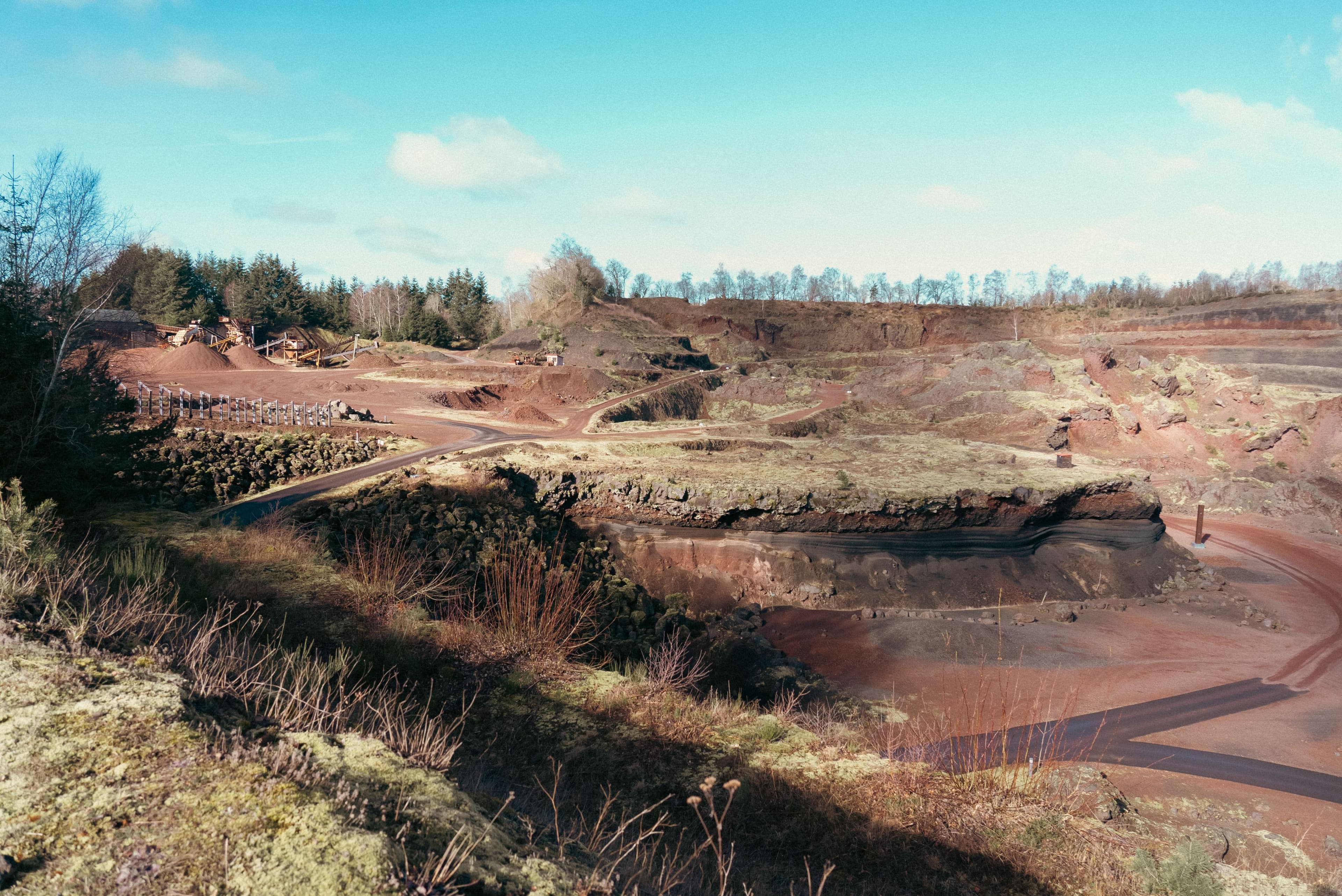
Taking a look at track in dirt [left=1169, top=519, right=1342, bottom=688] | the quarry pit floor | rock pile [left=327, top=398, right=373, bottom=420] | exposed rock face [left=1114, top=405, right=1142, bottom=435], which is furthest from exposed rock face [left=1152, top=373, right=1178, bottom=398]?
rock pile [left=327, top=398, right=373, bottom=420]

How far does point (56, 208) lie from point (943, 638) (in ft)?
64.0

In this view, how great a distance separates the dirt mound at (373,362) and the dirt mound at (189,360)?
812cm

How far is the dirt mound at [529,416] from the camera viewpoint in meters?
32.6

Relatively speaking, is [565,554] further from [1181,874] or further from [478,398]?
[478,398]

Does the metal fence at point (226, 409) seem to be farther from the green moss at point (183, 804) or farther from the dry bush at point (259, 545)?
the green moss at point (183, 804)

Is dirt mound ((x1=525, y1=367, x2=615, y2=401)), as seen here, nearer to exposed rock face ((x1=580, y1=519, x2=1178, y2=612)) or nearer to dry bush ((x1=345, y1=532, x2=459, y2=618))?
exposed rock face ((x1=580, y1=519, x2=1178, y2=612))

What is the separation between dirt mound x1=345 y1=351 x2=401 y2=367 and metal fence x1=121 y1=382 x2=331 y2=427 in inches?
644

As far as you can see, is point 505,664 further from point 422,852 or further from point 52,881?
point 52,881

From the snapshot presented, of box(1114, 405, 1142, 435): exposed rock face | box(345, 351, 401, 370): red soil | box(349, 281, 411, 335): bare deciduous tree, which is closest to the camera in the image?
box(1114, 405, 1142, 435): exposed rock face

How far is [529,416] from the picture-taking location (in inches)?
1292

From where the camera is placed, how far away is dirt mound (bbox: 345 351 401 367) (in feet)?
159

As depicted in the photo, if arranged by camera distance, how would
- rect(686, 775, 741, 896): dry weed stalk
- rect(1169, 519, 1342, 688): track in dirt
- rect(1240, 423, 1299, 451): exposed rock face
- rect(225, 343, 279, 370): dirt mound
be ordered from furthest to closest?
rect(225, 343, 279, 370): dirt mound → rect(1240, 423, 1299, 451): exposed rock face → rect(1169, 519, 1342, 688): track in dirt → rect(686, 775, 741, 896): dry weed stalk

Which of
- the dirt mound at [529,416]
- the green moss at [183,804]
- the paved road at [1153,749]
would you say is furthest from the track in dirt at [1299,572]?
the dirt mound at [529,416]

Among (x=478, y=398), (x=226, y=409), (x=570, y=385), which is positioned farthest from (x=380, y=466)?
(x=570, y=385)
